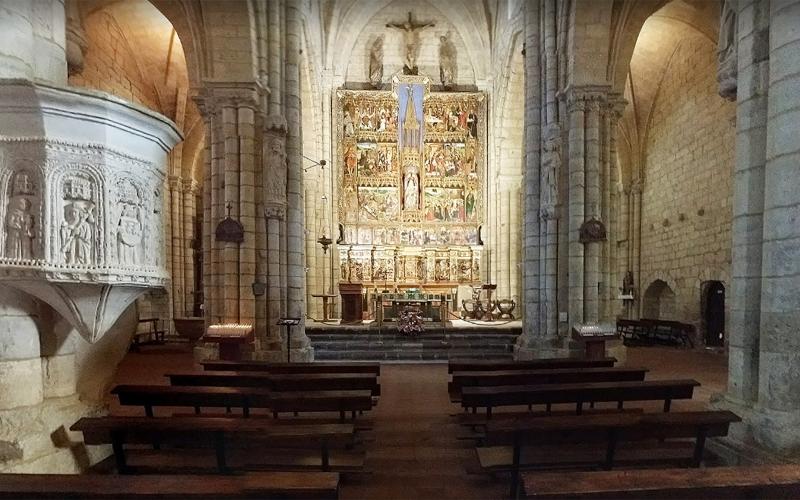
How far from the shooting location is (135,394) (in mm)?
4426

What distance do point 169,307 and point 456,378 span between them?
1410 centimetres

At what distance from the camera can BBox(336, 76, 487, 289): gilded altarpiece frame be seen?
17.9m

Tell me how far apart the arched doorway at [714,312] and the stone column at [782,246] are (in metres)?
10.3

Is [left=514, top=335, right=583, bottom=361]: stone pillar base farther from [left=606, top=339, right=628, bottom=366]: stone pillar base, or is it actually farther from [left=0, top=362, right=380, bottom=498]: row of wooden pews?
[left=0, top=362, right=380, bottom=498]: row of wooden pews

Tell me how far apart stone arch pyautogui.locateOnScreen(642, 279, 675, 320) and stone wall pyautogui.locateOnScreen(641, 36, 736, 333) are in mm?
214

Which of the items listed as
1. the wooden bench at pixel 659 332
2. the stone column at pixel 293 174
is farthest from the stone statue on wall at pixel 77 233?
the wooden bench at pixel 659 332

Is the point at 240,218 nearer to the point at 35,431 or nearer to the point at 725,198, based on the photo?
the point at 35,431

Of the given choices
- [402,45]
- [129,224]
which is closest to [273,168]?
[129,224]

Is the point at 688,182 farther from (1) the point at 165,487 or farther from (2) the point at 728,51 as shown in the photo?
(1) the point at 165,487

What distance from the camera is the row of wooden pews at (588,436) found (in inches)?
100

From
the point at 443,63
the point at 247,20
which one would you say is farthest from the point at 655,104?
the point at 247,20

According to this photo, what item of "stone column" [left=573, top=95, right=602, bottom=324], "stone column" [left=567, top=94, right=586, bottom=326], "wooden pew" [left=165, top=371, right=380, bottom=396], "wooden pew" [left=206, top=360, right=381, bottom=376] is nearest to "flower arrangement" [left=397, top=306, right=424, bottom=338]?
"stone column" [left=567, top=94, right=586, bottom=326]

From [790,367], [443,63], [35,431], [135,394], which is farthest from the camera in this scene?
[443,63]

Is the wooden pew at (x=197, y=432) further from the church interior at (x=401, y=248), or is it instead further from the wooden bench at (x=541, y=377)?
the wooden bench at (x=541, y=377)
